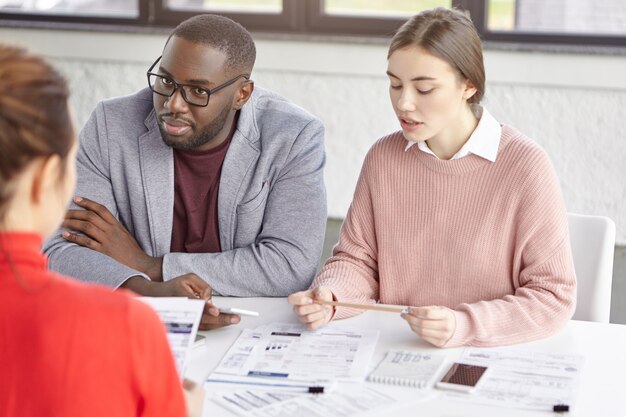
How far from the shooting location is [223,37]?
237cm

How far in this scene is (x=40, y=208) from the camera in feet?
3.54

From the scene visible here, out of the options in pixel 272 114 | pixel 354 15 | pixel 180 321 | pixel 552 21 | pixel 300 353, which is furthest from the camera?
pixel 354 15

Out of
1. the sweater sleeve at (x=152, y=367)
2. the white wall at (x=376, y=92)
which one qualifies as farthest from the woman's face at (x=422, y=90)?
the white wall at (x=376, y=92)

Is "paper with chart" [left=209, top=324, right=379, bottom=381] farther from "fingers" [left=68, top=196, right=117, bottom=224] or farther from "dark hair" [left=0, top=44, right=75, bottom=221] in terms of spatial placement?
"dark hair" [left=0, top=44, right=75, bottom=221]

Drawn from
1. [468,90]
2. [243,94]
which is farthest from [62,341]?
[243,94]

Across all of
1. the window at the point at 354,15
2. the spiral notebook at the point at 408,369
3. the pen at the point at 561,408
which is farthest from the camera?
the window at the point at 354,15

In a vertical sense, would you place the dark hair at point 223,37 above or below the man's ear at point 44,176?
below

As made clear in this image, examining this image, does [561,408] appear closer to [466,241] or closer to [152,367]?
[466,241]

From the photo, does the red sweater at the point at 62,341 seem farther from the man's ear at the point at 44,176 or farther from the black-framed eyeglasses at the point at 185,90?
the black-framed eyeglasses at the point at 185,90

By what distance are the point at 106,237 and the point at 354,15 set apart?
208cm

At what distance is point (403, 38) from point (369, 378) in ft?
2.67

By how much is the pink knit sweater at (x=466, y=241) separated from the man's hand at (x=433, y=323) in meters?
0.06

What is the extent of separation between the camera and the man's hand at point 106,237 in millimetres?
2303

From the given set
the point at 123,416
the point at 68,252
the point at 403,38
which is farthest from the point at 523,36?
the point at 123,416
